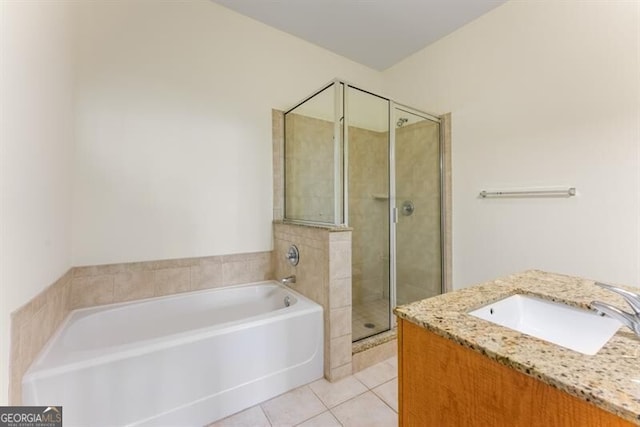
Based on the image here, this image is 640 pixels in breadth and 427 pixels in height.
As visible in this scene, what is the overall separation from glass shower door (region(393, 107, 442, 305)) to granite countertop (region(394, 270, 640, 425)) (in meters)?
1.54

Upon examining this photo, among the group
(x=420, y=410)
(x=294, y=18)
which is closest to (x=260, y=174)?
(x=294, y=18)

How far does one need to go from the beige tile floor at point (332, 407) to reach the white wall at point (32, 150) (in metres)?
1.03

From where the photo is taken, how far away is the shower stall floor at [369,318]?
203 cm

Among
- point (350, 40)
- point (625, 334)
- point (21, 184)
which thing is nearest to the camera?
point (625, 334)

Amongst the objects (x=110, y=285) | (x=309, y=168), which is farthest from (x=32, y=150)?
(x=309, y=168)

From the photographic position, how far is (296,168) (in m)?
2.35

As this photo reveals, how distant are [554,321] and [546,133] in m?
1.56

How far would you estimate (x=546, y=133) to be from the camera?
72.3 inches

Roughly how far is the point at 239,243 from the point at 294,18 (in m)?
1.98

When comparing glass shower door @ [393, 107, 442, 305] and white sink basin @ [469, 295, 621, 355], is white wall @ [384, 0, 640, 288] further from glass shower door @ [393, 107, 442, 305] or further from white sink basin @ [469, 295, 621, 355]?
white sink basin @ [469, 295, 621, 355]

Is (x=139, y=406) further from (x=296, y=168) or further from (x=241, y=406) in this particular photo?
(x=296, y=168)

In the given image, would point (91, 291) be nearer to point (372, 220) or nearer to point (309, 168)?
point (309, 168)

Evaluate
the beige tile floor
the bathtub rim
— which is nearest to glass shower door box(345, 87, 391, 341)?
the beige tile floor

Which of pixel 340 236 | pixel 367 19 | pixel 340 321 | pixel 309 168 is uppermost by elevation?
pixel 367 19
